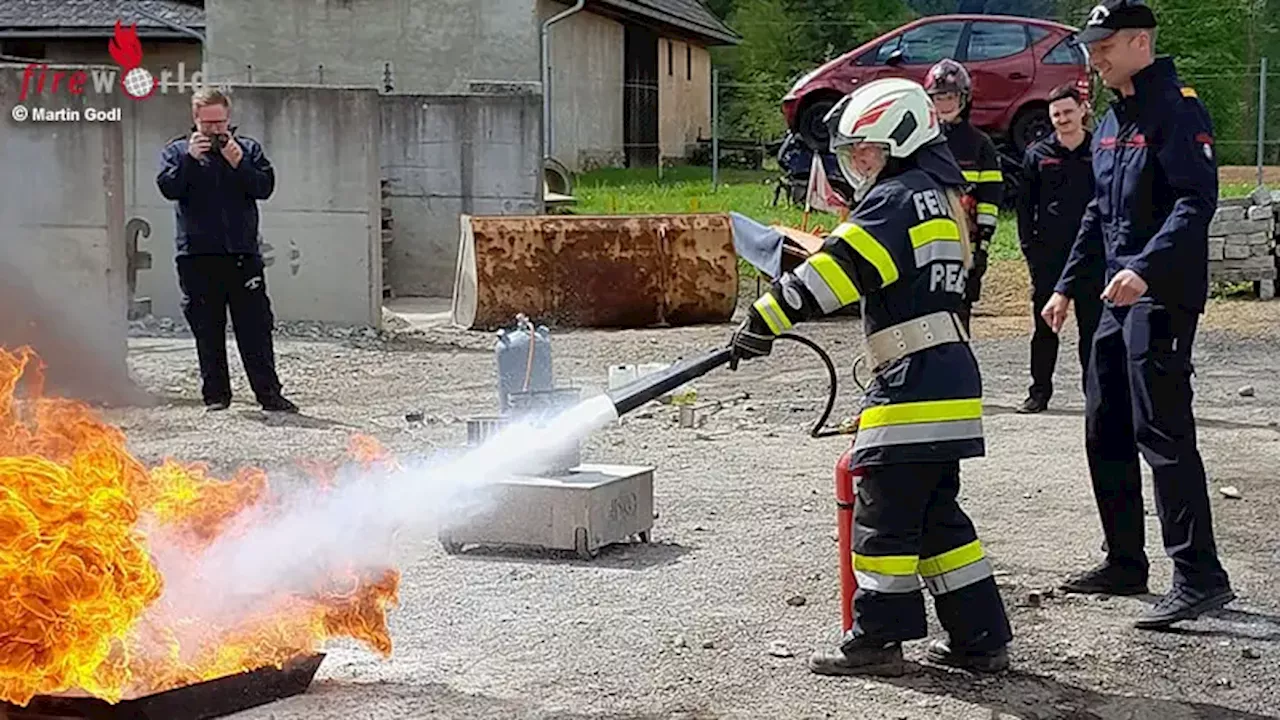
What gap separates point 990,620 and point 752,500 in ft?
10.2

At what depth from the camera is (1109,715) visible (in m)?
5.46

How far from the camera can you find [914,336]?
18.7ft

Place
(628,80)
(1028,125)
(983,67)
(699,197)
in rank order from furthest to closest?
(628,80), (699,197), (983,67), (1028,125)

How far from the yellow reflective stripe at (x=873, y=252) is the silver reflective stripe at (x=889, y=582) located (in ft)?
3.15

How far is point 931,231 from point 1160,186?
4.00ft

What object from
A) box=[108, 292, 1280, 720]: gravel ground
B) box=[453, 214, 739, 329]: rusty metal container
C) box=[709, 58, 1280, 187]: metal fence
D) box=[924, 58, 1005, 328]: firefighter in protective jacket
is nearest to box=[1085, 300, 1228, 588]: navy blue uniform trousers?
box=[108, 292, 1280, 720]: gravel ground

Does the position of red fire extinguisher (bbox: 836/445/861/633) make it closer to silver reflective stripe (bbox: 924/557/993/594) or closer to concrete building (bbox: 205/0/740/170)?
silver reflective stripe (bbox: 924/557/993/594)

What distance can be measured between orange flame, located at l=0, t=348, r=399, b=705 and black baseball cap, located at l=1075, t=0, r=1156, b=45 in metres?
3.24

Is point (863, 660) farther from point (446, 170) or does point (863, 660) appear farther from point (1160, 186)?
point (446, 170)

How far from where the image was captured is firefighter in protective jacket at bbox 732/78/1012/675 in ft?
18.5

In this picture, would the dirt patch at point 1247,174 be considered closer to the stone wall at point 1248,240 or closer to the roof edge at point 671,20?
the stone wall at point 1248,240

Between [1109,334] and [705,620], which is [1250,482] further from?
[705,620]

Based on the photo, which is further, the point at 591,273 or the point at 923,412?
the point at 591,273

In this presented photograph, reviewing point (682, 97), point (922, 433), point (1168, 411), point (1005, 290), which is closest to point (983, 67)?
point (1005, 290)
